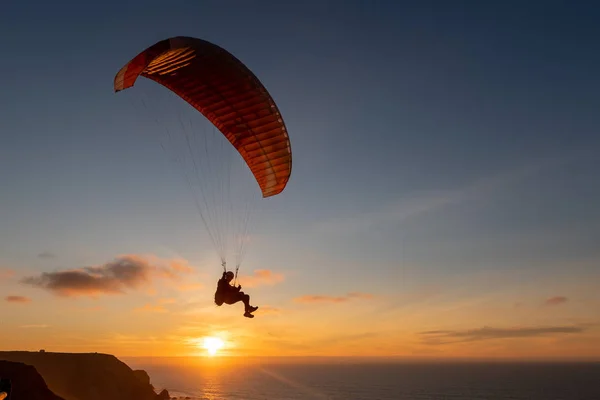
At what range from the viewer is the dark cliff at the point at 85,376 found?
45.9 metres

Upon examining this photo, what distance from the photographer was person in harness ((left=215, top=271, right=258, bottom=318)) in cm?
2002

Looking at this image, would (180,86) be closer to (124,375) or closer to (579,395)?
(124,375)

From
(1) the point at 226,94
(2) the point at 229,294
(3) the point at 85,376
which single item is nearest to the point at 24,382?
(3) the point at 85,376

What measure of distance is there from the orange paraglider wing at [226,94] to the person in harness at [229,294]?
15.9ft

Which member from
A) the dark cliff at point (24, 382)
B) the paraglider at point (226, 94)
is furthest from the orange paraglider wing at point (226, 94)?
the dark cliff at point (24, 382)

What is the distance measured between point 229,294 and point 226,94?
330 inches

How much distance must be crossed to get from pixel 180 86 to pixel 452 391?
163803mm

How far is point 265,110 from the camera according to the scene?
2036cm

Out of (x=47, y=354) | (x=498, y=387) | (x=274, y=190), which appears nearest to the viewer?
(x=274, y=190)

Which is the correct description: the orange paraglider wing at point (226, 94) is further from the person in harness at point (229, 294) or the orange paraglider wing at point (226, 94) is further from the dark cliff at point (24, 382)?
the dark cliff at point (24, 382)

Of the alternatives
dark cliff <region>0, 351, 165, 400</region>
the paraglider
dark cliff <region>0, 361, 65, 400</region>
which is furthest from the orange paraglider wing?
dark cliff <region>0, 351, 165, 400</region>

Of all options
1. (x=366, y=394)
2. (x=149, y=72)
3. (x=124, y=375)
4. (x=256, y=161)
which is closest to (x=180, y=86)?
(x=149, y=72)

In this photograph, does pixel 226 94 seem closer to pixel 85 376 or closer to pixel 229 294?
pixel 229 294

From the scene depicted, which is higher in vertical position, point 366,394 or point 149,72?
point 149,72
